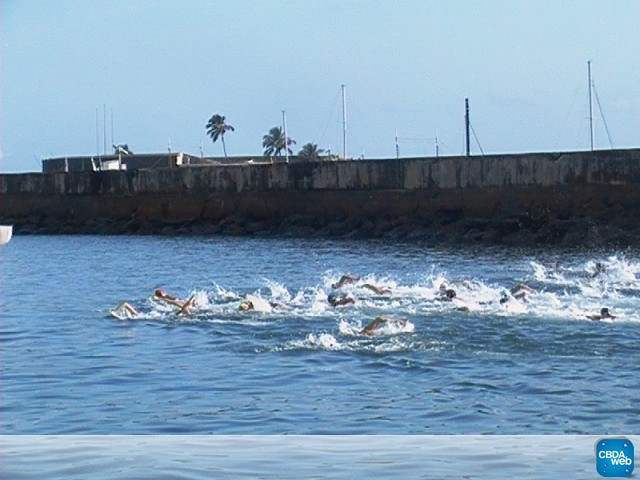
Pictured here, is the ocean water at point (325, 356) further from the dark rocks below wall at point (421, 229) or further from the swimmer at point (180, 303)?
the dark rocks below wall at point (421, 229)

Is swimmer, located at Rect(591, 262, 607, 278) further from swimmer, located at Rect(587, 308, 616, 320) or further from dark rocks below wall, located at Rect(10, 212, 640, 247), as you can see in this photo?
dark rocks below wall, located at Rect(10, 212, 640, 247)

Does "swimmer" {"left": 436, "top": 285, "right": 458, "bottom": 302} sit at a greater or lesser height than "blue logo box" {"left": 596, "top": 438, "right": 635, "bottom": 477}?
lesser

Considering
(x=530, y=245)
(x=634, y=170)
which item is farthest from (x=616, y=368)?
(x=634, y=170)

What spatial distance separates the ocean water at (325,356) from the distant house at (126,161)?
130 ft

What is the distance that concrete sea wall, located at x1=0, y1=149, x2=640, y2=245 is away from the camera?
38.4 meters

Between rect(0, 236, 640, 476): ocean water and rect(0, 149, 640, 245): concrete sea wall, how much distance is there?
1110 cm

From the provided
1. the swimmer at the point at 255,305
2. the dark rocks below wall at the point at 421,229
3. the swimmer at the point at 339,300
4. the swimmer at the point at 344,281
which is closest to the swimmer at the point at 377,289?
the swimmer at the point at 344,281

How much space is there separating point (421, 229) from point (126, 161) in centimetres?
3201

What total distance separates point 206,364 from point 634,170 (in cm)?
2664

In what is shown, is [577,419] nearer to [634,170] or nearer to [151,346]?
[151,346]

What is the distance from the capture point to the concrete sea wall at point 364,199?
38438 mm

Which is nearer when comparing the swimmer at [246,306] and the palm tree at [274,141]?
the swimmer at [246,306]

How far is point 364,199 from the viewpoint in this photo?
144 feet

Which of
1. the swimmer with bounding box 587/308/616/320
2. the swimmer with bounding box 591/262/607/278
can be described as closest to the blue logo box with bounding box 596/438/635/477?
the swimmer with bounding box 587/308/616/320
